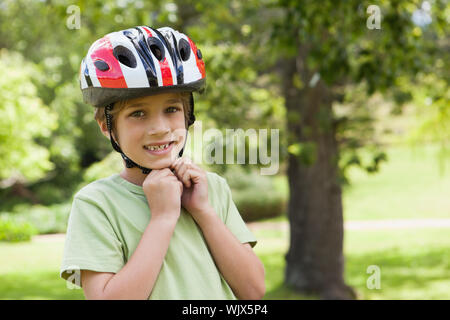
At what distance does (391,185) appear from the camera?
26.3 m

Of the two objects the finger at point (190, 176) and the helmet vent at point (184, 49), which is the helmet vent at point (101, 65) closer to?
the helmet vent at point (184, 49)

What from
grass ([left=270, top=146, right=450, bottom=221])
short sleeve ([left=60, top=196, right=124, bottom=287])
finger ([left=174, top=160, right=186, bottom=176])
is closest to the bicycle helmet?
finger ([left=174, top=160, right=186, bottom=176])

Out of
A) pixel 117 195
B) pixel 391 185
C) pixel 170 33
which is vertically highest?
pixel 170 33

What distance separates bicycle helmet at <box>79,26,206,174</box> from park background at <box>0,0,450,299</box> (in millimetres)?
3251

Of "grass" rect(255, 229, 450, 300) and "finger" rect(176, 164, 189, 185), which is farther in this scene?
"grass" rect(255, 229, 450, 300)

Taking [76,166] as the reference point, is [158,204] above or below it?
above

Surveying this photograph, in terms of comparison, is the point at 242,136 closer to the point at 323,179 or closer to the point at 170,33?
the point at 323,179

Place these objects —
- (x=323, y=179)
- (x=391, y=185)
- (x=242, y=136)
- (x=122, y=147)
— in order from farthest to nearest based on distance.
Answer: (x=391, y=185)
(x=323, y=179)
(x=242, y=136)
(x=122, y=147)

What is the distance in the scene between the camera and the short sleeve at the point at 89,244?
1922mm

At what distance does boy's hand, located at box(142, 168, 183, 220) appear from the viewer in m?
2.00

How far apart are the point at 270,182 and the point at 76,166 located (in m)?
7.04

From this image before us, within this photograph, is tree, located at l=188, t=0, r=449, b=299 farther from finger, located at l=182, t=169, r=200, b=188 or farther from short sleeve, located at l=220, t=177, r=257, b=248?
finger, located at l=182, t=169, r=200, b=188

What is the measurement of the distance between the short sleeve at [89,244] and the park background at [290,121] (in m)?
3.62
